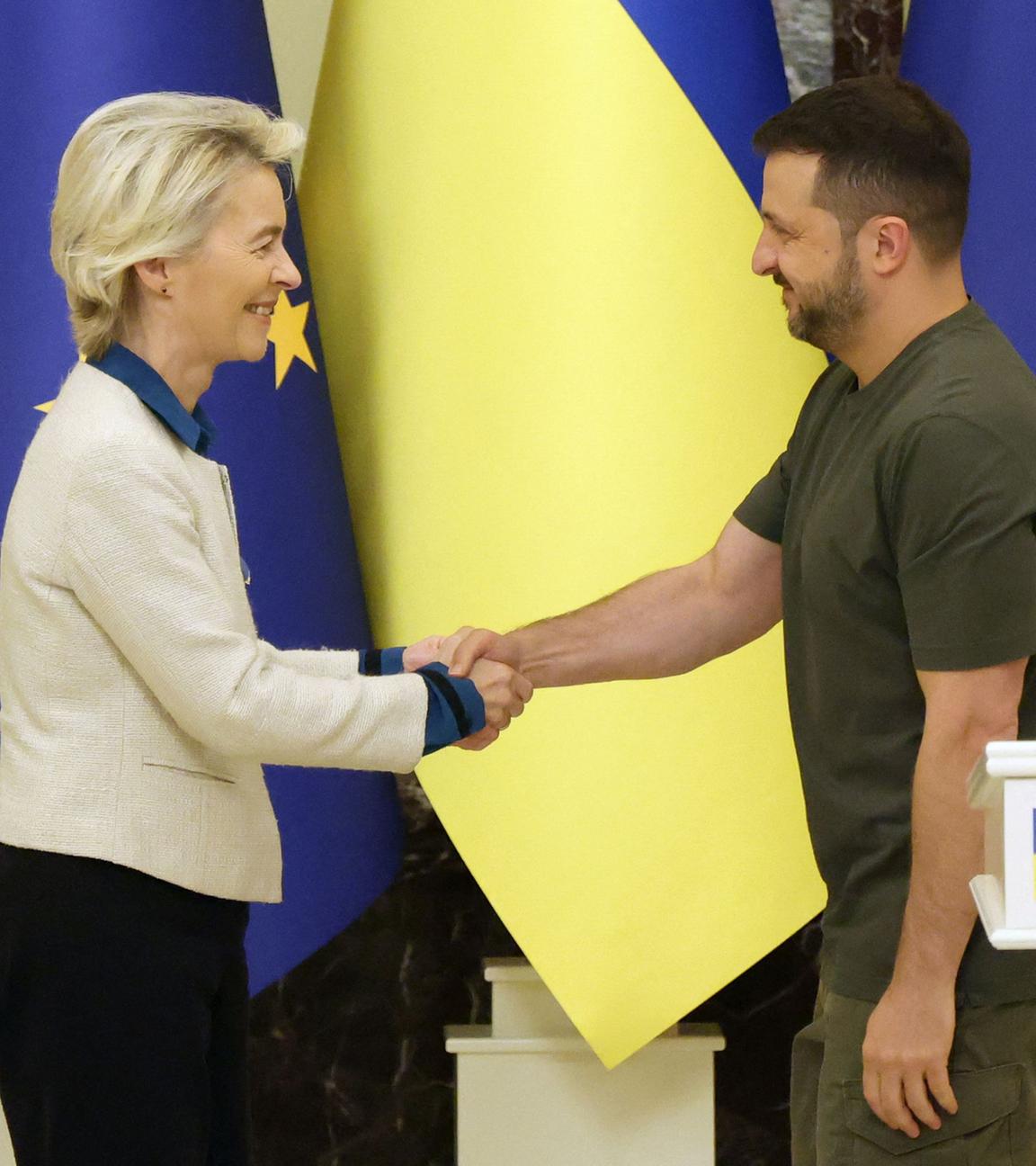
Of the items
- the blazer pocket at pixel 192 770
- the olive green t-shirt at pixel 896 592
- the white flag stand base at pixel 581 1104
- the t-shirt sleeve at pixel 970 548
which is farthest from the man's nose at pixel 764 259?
the white flag stand base at pixel 581 1104

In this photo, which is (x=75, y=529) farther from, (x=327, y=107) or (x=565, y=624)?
(x=327, y=107)

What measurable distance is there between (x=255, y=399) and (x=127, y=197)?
564 millimetres

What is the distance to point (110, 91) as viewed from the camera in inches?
68.9

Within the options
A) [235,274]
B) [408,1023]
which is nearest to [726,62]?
[235,274]

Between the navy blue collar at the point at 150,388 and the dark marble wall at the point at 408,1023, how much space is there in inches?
38.1

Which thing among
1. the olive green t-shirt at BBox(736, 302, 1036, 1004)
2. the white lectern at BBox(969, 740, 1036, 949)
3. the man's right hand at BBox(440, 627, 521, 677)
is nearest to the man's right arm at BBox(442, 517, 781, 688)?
the man's right hand at BBox(440, 627, 521, 677)

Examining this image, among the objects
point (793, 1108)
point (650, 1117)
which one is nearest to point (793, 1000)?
point (650, 1117)

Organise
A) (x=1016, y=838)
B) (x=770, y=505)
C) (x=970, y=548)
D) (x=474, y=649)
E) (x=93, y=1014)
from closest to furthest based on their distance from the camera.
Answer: (x=1016, y=838) < (x=970, y=548) < (x=93, y=1014) < (x=770, y=505) < (x=474, y=649)

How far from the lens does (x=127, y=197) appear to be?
126 centimetres

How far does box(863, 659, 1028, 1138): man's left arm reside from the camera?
1.09m

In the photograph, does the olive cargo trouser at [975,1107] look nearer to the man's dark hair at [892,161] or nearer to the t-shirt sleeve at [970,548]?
the t-shirt sleeve at [970,548]

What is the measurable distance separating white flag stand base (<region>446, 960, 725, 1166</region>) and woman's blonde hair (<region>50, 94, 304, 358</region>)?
103cm

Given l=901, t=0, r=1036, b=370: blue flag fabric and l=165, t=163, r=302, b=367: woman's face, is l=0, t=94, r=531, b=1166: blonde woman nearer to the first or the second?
l=165, t=163, r=302, b=367: woman's face

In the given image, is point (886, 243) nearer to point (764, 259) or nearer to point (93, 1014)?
point (764, 259)
